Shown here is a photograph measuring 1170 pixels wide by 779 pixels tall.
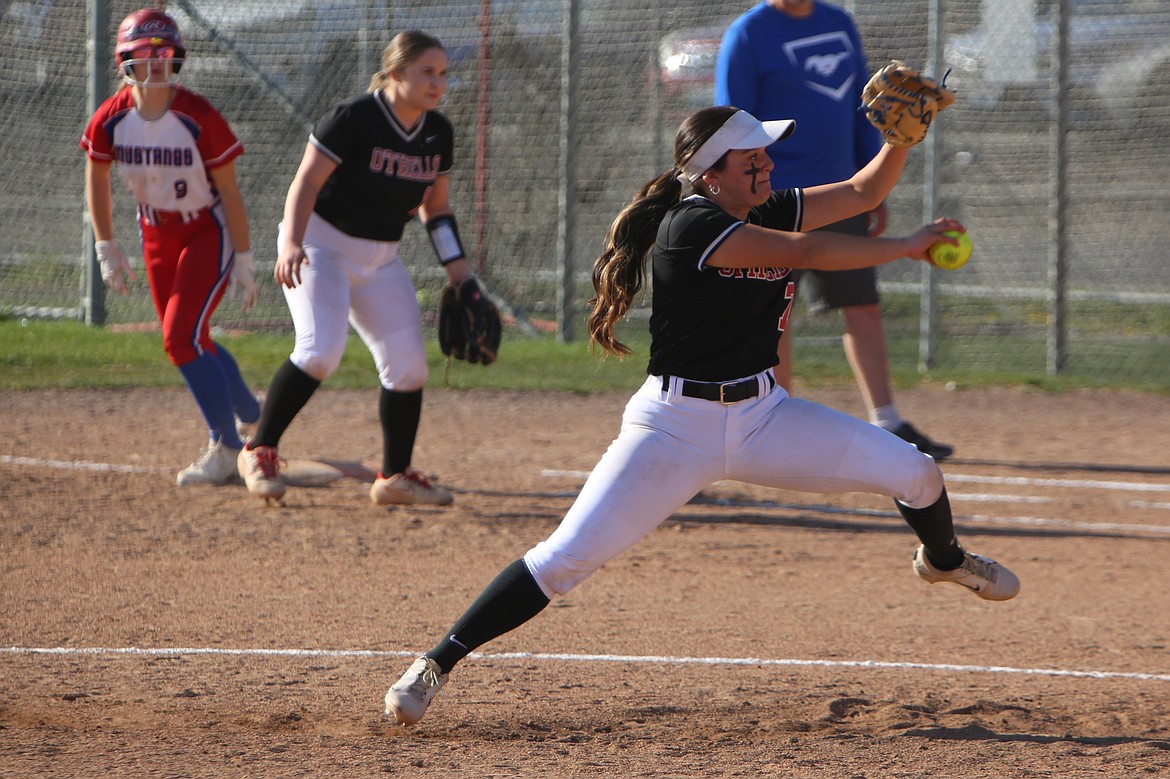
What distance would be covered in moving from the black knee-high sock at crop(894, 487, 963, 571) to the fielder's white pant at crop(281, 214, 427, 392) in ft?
8.79

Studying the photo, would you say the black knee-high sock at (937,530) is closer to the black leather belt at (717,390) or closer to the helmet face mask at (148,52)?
the black leather belt at (717,390)

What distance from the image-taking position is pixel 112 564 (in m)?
5.21

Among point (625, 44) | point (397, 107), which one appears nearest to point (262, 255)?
point (625, 44)

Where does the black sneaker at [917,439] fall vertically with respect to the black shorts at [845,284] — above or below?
below

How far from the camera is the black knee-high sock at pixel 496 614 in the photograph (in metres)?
3.55

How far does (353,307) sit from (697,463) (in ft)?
9.32

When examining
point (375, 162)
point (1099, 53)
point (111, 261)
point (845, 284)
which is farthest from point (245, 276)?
point (1099, 53)

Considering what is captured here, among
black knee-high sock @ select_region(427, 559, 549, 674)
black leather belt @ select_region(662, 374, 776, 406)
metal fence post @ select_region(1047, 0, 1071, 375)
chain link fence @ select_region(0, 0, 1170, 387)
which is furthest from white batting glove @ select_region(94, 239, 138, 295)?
metal fence post @ select_region(1047, 0, 1071, 375)

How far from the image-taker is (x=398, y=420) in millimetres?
6086

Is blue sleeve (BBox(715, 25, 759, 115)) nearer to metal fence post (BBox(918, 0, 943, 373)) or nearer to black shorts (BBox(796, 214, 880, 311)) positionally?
black shorts (BBox(796, 214, 880, 311))

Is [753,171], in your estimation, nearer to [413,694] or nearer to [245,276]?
[413,694]

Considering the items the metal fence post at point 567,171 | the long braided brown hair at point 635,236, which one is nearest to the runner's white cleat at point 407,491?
the long braided brown hair at point 635,236

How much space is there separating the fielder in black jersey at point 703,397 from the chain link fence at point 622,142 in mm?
7165

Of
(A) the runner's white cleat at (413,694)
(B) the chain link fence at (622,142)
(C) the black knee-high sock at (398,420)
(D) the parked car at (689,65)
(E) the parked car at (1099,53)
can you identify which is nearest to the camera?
(A) the runner's white cleat at (413,694)
